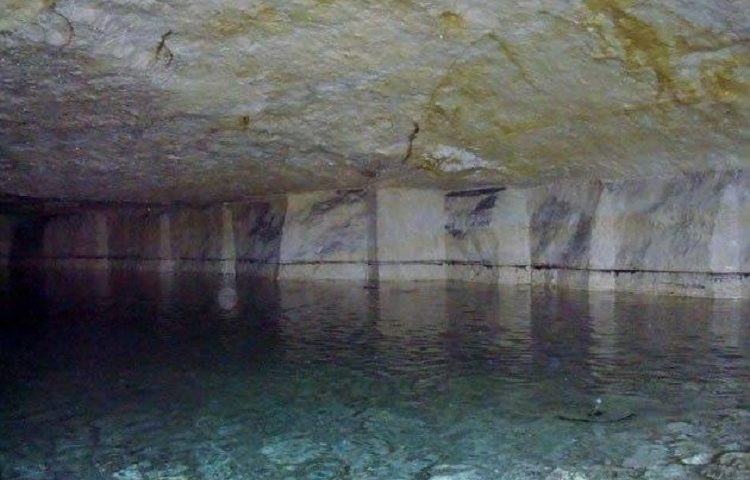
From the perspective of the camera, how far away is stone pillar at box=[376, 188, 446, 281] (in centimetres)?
970

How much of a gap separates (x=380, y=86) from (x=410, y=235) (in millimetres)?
4289

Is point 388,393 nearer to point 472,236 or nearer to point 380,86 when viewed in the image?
point 380,86

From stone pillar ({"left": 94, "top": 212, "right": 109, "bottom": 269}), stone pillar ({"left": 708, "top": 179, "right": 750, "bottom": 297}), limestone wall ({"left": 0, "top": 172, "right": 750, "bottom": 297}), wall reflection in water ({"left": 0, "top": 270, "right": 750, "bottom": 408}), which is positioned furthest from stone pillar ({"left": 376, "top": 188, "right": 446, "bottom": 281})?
stone pillar ({"left": 94, "top": 212, "right": 109, "bottom": 269})

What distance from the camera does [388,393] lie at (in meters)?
3.69

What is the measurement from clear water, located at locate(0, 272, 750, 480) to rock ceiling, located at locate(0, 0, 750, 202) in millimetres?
1472

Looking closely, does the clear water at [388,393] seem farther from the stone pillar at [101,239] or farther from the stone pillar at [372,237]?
the stone pillar at [101,239]

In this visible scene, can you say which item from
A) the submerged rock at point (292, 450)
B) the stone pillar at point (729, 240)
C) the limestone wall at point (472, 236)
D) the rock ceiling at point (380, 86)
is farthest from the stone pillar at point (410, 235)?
the submerged rock at point (292, 450)

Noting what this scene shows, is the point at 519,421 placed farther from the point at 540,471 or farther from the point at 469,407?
the point at 540,471

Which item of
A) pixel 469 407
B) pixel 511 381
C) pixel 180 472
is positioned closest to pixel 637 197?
pixel 511 381

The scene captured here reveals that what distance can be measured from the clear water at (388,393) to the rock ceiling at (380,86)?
4.83ft

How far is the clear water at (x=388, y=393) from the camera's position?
108 inches

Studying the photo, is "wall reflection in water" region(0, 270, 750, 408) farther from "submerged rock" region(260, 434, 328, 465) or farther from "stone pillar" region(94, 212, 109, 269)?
"stone pillar" region(94, 212, 109, 269)

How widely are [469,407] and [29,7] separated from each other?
2981 millimetres

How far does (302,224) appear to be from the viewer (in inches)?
410
